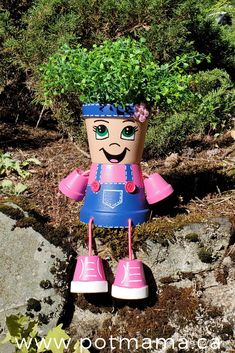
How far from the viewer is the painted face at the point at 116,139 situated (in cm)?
256

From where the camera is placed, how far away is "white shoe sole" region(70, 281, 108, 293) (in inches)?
95.7

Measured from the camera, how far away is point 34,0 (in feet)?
15.9

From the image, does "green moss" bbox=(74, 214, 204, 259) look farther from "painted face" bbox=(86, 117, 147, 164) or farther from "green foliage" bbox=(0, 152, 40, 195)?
"green foliage" bbox=(0, 152, 40, 195)

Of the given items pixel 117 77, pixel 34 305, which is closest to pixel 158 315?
pixel 34 305

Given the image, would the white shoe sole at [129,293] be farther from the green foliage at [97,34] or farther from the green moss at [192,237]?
the green foliage at [97,34]

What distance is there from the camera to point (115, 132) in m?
2.57

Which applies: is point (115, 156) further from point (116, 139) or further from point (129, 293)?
point (129, 293)

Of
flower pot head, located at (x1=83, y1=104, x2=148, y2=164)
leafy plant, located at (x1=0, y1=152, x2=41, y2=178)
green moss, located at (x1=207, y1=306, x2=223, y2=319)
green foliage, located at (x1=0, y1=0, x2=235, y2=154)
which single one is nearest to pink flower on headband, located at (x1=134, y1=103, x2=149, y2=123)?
flower pot head, located at (x1=83, y1=104, x2=148, y2=164)

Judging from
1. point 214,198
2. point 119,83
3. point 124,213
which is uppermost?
point 119,83

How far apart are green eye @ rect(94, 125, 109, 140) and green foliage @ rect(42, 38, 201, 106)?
0.13 m

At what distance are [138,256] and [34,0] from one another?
3078 mm

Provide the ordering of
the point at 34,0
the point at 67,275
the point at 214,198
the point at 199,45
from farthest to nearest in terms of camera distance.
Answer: the point at 199,45 → the point at 34,0 → the point at 214,198 → the point at 67,275

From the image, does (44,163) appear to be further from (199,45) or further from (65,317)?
(199,45)

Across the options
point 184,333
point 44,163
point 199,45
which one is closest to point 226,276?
point 184,333
